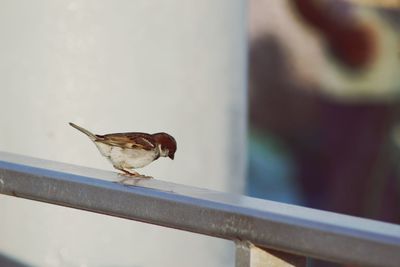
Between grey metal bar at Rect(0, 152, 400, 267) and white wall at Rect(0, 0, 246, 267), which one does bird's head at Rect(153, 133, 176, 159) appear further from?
grey metal bar at Rect(0, 152, 400, 267)

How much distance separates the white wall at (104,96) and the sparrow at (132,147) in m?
0.06

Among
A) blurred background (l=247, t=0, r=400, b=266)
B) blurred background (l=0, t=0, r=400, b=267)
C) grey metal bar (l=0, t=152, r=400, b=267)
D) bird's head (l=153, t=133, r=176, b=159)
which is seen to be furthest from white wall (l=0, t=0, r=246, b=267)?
blurred background (l=247, t=0, r=400, b=266)

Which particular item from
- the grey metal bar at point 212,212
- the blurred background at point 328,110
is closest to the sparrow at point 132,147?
the grey metal bar at point 212,212

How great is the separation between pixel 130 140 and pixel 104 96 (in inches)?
5.8

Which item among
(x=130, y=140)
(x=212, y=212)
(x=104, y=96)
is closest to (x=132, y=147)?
(x=130, y=140)

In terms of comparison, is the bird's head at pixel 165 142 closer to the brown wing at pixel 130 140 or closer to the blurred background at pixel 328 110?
the brown wing at pixel 130 140

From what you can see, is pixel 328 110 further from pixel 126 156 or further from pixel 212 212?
pixel 212 212

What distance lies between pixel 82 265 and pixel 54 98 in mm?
484

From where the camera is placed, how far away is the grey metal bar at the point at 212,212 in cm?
136

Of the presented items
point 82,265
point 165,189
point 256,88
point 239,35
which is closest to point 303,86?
point 256,88

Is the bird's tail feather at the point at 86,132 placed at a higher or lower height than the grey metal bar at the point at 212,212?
lower

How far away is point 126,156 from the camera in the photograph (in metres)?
3.06

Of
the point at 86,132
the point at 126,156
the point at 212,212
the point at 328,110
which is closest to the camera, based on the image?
the point at 212,212

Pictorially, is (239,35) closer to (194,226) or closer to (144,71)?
(144,71)
